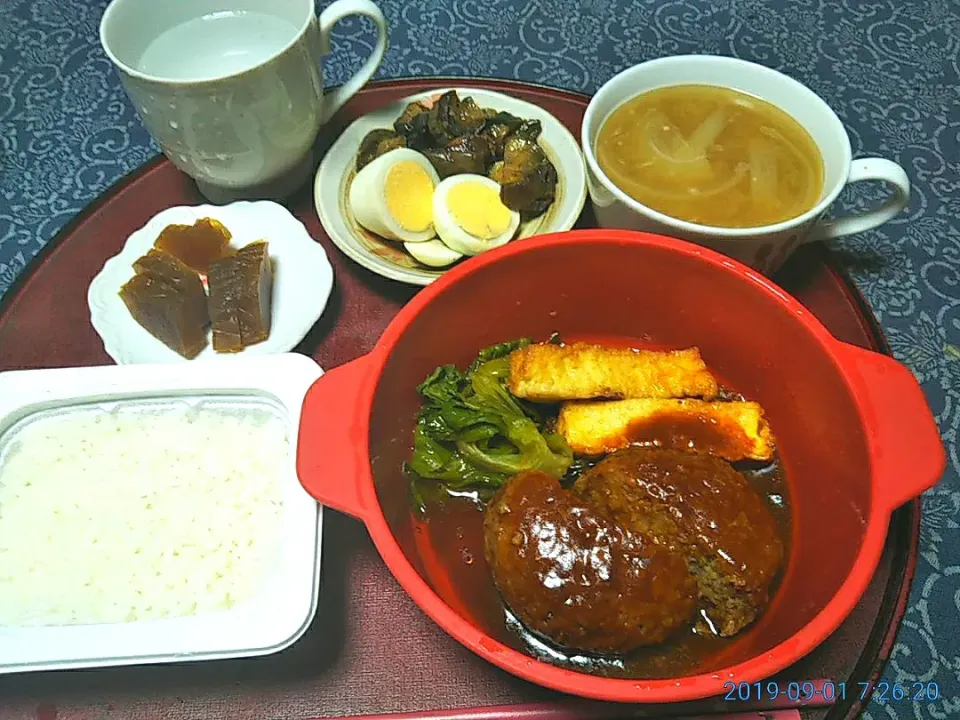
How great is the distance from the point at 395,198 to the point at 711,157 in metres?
0.57

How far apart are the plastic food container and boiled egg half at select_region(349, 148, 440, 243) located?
1.09ft

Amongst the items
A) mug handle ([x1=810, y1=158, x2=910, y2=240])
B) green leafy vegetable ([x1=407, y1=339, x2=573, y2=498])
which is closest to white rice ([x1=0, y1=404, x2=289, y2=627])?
green leafy vegetable ([x1=407, y1=339, x2=573, y2=498])

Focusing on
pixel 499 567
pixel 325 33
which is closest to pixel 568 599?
pixel 499 567

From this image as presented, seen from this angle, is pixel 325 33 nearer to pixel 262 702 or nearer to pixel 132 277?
pixel 132 277

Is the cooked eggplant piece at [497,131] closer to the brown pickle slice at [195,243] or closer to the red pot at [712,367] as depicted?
the red pot at [712,367]

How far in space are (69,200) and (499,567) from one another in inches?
53.4

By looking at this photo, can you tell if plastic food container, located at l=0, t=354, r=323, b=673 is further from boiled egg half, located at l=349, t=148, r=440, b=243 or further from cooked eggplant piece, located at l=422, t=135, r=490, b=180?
cooked eggplant piece, located at l=422, t=135, r=490, b=180

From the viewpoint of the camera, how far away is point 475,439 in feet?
3.90

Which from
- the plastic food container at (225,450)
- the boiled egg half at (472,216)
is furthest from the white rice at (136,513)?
the boiled egg half at (472,216)

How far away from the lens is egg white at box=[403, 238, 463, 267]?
1398 mm

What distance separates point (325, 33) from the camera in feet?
4.73

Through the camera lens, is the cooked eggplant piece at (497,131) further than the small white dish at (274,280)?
Yes

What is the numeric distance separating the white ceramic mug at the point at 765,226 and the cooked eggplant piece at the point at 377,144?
0.39 m

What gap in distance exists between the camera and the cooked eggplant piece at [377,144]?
150 cm
